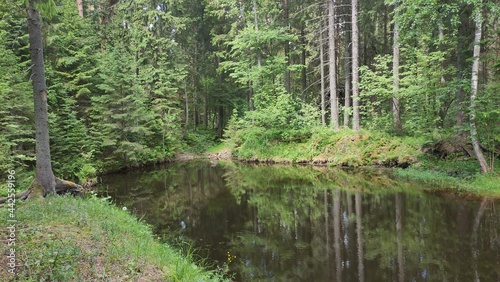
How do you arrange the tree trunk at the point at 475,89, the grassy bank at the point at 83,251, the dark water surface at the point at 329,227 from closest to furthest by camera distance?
the grassy bank at the point at 83,251 → the dark water surface at the point at 329,227 → the tree trunk at the point at 475,89

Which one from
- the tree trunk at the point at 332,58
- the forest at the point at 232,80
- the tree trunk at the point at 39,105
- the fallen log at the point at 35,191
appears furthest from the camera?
the tree trunk at the point at 332,58

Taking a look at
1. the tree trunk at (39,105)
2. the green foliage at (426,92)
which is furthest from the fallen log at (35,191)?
the green foliage at (426,92)

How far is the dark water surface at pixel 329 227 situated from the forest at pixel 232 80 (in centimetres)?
357

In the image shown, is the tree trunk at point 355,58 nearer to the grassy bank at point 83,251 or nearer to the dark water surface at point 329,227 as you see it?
the dark water surface at point 329,227

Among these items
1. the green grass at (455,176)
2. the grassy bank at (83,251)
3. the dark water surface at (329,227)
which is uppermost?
the grassy bank at (83,251)

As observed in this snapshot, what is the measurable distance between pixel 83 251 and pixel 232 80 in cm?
2782

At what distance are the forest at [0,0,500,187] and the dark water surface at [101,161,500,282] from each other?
11.7 ft

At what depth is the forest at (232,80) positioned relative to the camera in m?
10.5

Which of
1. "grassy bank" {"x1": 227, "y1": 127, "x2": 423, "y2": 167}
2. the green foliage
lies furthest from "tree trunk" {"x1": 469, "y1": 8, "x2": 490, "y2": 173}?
"grassy bank" {"x1": 227, "y1": 127, "x2": 423, "y2": 167}

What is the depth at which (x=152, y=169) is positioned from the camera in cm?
1922

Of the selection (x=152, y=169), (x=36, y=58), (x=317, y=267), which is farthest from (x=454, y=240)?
(x=152, y=169)

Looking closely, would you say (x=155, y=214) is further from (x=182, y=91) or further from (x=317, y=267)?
(x=182, y=91)

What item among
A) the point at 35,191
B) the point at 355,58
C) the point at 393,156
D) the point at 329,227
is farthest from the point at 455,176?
the point at 35,191

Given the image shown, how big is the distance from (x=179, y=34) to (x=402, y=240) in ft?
86.3
